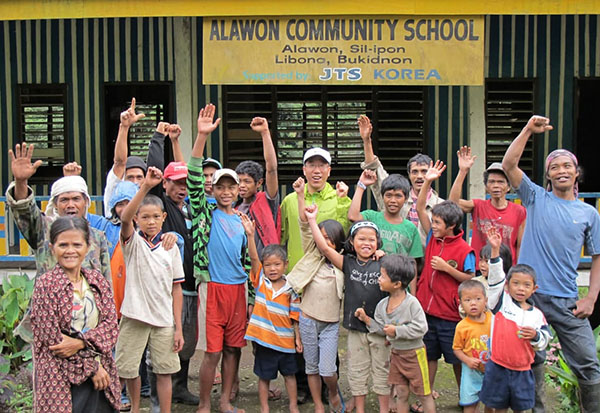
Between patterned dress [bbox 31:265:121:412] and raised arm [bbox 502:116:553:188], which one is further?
raised arm [bbox 502:116:553:188]

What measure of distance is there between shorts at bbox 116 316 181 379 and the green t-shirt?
5.26ft

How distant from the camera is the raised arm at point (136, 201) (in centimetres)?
402

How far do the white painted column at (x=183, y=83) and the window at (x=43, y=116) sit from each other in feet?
7.04

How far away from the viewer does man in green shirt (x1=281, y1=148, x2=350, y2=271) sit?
16.5 feet

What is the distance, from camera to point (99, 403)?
3.74 m

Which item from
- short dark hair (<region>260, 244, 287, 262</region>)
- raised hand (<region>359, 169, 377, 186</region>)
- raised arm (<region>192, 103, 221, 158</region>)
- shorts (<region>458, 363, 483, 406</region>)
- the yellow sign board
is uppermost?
the yellow sign board

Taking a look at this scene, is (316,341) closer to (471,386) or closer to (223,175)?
(471,386)

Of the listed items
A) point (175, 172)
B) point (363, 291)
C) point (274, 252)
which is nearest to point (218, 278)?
point (274, 252)

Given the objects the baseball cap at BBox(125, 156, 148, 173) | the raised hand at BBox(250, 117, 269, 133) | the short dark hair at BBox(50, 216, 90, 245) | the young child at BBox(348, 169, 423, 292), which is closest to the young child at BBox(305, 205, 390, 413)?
the young child at BBox(348, 169, 423, 292)

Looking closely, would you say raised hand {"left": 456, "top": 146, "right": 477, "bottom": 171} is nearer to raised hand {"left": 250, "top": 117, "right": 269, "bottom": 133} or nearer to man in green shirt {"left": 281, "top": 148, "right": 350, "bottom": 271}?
man in green shirt {"left": 281, "top": 148, "right": 350, "bottom": 271}

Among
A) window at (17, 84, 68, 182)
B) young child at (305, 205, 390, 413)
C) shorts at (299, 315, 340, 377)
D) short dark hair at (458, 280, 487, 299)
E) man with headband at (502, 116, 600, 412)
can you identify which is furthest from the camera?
window at (17, 84, 68, 182)

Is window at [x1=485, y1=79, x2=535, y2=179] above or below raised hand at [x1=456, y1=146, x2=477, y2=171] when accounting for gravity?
above

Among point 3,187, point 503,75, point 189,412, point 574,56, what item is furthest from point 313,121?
point 189,412

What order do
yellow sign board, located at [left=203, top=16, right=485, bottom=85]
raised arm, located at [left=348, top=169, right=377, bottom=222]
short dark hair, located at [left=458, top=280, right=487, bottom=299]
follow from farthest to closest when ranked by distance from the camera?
yellow sign board, located at [left=203, top=16, right=485, bottom=85], raised arm, located at [left=348, top=169, right=377, bottom=222], short dark hair, located at [left=458, top=280, right=487, bottom=299]
